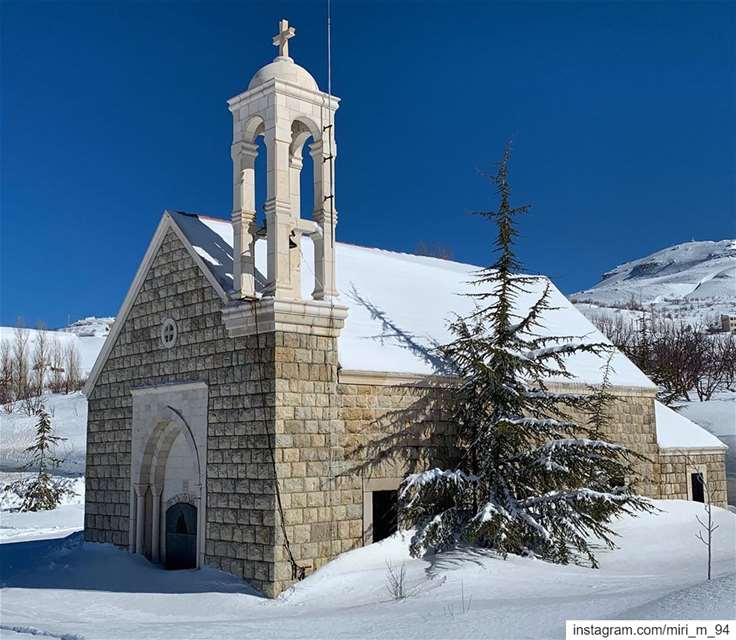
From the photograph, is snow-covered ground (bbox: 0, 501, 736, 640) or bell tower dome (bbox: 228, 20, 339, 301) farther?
bell tower dome (bbox: 228, 20, 339, 301)

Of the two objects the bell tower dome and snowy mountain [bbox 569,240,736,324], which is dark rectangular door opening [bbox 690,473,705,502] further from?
snowy mountain [bbox 569,240,736,324]

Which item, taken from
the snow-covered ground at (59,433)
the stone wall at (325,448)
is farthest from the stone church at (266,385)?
the snow-covered ground at (59,433)

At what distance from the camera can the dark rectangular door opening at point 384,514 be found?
14086 millimetres

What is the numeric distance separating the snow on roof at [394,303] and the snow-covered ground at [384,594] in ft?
10.8

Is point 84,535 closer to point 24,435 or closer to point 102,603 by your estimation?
point 102,603

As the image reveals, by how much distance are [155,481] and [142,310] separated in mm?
3443

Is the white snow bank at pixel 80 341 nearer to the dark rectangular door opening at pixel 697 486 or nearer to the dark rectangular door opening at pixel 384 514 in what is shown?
the dark rectangular door opening at pixel 697 486

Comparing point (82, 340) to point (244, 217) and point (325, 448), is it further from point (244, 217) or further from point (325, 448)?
point (325, 448)

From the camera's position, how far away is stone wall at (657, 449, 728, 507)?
787 inches

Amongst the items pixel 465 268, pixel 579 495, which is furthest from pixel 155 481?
pixel 465 268

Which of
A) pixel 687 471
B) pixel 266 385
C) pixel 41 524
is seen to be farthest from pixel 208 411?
pixel 41 524

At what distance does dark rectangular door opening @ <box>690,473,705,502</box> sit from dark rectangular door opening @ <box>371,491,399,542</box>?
10.0 m

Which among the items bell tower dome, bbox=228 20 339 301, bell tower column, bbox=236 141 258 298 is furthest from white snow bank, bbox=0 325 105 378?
bell tower dome, bbox=228 20 339 301

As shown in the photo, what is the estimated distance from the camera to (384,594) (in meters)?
12.0
